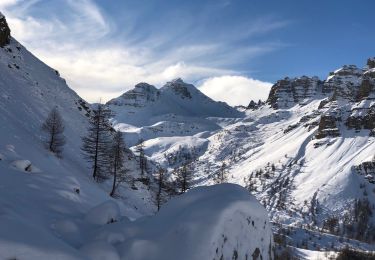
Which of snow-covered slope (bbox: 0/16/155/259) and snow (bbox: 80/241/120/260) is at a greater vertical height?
snow-covered slope (bbox: 0/16/155/259)

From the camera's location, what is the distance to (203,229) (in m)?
16.8

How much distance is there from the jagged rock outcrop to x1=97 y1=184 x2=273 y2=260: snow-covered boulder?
63544 mm

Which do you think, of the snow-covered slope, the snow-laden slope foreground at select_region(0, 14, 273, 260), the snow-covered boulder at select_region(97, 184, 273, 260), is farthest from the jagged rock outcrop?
the snow-covered boulder at select_region(97, 184, 273, 260)

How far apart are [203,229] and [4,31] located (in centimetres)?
6837

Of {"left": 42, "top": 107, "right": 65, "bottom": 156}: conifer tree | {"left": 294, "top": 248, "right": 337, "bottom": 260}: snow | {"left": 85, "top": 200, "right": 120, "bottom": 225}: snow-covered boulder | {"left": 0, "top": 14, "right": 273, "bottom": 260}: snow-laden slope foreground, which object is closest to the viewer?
{"left": 0, "top": 14, "right": 273, "bottom": 260}: snow-laden slope foreground

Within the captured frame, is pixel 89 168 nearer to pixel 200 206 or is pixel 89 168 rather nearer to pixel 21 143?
pixel 21 143

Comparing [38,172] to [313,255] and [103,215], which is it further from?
[313,255]

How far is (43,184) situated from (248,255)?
15829mm

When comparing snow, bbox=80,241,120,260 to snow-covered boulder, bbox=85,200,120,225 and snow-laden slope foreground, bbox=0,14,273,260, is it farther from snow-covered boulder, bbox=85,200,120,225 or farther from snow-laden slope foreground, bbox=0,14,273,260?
snow-covered boulder, bbox=85,200,120,225

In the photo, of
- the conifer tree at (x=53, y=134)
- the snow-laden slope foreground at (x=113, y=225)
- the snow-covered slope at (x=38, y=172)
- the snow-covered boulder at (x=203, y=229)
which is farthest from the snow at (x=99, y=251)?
the conifer tree at (x=53, y=134)

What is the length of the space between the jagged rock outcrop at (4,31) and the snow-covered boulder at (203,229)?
63544 mm

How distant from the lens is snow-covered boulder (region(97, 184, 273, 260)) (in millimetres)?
16500

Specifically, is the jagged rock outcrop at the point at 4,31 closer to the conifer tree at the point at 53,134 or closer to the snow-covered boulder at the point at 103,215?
the conifer tree at the point at 53,134

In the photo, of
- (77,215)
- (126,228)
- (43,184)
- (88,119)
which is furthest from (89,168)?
(126,228)
